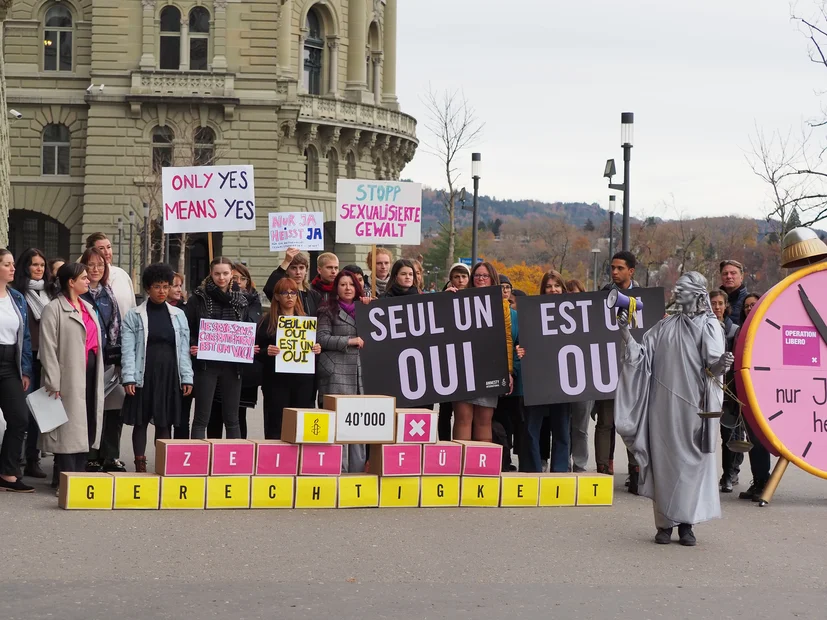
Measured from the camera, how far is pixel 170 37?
179ft

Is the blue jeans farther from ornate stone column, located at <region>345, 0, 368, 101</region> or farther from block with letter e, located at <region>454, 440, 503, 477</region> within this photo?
ornate stone column, located at <region>345, 0, 368, 101</region>

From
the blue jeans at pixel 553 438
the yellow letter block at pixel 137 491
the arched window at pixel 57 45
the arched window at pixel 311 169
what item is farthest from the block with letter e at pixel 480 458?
the arched window at pixel 311 169

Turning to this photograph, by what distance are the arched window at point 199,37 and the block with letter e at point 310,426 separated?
45.7 m

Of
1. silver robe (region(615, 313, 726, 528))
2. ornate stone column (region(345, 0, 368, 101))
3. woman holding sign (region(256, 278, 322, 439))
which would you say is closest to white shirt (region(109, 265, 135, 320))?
woman holding sign (region(256, 278, 322, 439))

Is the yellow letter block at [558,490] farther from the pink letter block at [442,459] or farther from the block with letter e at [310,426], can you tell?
the block with letter e at [310,426]

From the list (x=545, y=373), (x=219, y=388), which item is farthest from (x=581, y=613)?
(x=219, y=388)

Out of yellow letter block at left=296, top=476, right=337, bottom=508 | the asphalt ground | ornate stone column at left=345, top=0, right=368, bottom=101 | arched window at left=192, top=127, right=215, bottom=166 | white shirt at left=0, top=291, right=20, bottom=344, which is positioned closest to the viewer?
the asphalt ground

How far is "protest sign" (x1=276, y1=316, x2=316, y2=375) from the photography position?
11695 millimetres

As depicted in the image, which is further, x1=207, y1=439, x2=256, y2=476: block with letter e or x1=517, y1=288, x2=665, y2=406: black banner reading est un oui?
x1=517, y1=288, x2=665, y2=406: black banner reading est un oui

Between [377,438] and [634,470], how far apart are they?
284 cm


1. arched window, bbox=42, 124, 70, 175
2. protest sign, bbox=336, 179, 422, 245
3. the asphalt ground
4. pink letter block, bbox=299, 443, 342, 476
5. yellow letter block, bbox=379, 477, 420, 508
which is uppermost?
arched window, bbox=42, 124, 70, 175

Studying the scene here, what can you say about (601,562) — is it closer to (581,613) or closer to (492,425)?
(581,613)

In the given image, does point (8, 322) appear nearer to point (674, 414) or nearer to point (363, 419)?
point (363, 419)

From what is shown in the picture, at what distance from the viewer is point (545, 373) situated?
1211 cm
